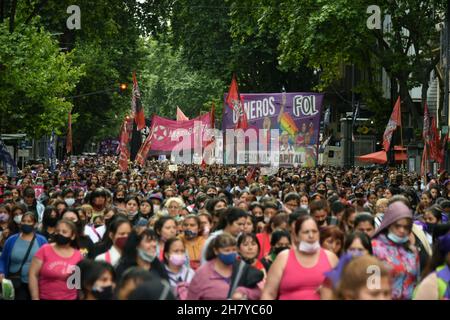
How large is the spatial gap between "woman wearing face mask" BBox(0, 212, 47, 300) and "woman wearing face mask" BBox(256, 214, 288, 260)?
210 centimetres

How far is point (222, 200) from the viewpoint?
1430 centimetres

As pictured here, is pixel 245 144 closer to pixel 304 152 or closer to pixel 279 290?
pixel 304 152

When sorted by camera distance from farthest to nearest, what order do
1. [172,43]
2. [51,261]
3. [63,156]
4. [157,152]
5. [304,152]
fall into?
[63,156] < [172,43] < [157,152] < [304,152] < [51,261]

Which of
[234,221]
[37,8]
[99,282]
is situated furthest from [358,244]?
[37,8]

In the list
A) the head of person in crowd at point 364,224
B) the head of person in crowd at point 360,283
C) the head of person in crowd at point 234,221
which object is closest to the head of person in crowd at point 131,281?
the head of person in crowd at point 360,283

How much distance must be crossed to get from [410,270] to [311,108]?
18.5 m

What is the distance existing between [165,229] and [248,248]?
3.55ft

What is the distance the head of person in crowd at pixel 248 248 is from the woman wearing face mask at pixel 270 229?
1.47 m

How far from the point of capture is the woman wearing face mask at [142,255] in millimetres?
8945

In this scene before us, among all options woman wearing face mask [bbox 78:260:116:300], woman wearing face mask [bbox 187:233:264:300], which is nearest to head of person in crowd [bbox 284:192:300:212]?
woman wearing face mask [bbox 187:233:264:300]

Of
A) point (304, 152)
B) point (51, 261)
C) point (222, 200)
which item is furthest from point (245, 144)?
point (51, 261)

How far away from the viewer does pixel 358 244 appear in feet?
29.8

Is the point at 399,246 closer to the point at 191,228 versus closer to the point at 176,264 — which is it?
the point at 176,264
